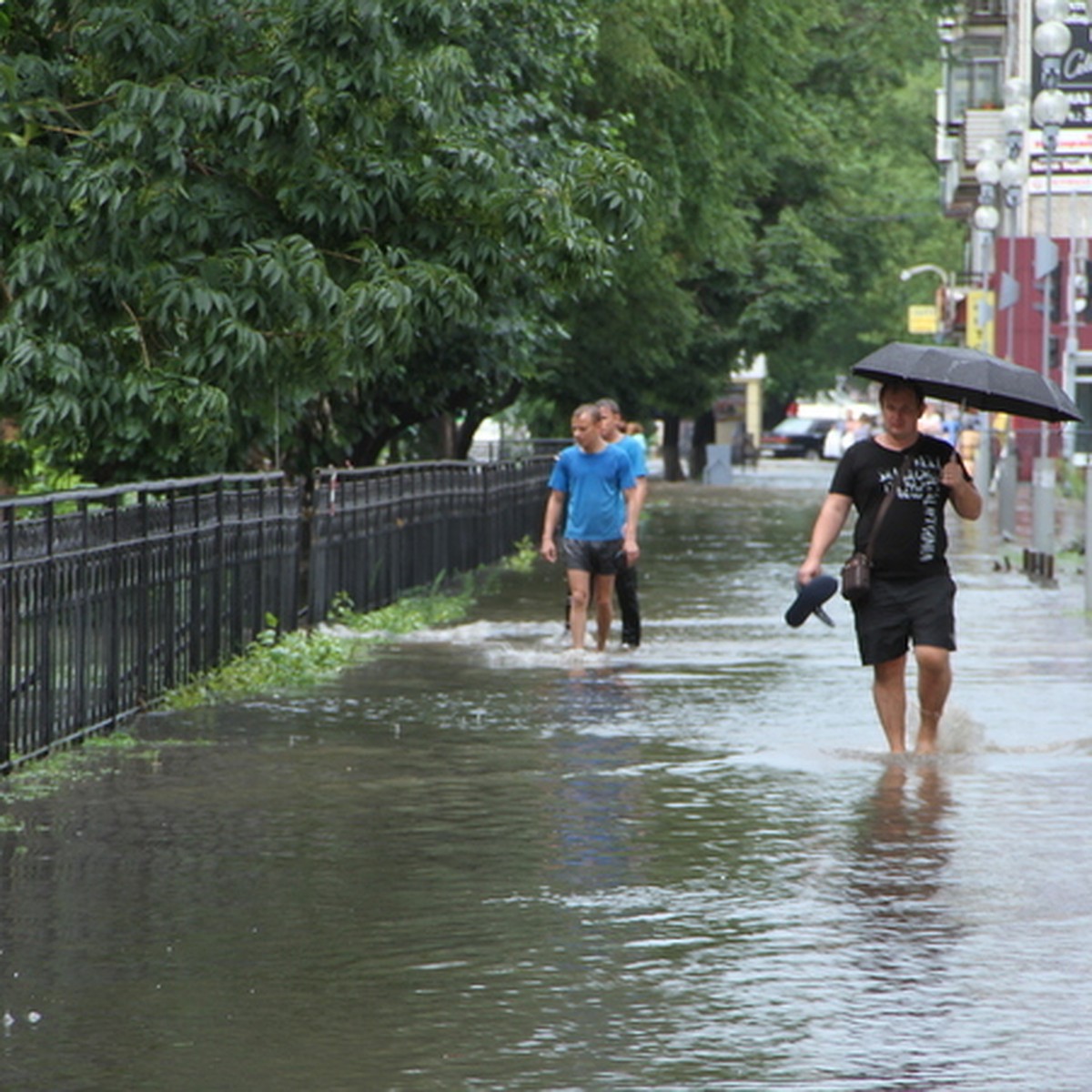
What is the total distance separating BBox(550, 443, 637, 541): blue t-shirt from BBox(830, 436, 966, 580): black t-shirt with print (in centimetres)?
564

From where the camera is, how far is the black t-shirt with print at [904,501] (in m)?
11.7

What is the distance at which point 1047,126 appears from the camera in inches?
1181

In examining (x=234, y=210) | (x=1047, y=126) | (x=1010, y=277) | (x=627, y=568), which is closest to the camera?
(x=234, y=210)

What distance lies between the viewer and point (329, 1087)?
618 cm

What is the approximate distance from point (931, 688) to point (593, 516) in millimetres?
5719

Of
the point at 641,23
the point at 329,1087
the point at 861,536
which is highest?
the point at 641,23

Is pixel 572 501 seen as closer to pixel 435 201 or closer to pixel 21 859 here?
pixel 435 201

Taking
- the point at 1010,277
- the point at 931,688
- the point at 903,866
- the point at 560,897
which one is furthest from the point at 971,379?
the point at 1010,277

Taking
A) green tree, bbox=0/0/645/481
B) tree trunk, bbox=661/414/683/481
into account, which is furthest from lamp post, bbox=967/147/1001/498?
green tree, bbox=0/0/645/481

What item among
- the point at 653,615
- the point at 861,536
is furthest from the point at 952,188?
the point at 861,536

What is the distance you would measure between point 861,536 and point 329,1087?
19.9 ft

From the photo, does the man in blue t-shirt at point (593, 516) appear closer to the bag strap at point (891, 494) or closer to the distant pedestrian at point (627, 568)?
the distant pedestrian at point (627, 568)

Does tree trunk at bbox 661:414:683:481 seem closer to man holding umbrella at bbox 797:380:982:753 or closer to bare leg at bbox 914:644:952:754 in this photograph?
bare leg at bbox 914:644:952:754

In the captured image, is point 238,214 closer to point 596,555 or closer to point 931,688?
point 596,555
